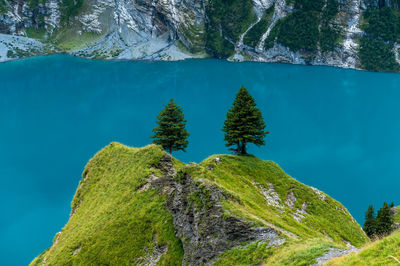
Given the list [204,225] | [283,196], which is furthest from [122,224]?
[283,196]

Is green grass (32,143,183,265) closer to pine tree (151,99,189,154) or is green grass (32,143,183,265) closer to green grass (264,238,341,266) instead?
green grass (264,238,341,266)

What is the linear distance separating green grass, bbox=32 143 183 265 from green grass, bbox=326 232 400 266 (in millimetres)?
16963

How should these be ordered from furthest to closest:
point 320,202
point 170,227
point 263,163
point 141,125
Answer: point 141,125 < point 263,163 < point 320,202 < point 170,227

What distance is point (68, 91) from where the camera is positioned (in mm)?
150750

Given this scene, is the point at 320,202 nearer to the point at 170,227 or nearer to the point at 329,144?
the point at 170,227

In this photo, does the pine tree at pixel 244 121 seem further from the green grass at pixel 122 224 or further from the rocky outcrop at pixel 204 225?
the rocky outcrop at pixel 204 225

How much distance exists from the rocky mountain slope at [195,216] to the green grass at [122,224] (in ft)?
0.33

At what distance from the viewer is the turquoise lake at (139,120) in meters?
69.8

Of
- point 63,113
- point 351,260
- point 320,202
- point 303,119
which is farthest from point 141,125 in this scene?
point 351,260

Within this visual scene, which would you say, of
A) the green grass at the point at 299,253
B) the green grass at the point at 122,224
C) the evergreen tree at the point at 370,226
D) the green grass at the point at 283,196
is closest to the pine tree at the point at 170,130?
the green grass at the point at 283,196

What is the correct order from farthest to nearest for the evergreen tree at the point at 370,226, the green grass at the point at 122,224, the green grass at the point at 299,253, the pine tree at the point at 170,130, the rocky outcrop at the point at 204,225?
the pine tree at the point at 170,130, the evergreen tree at the point at 370,226, the green grass at the point at 122,224, the rocky outcrop at the point at 204,225, the green grass at the point at 299,253

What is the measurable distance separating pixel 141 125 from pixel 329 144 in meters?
61.5

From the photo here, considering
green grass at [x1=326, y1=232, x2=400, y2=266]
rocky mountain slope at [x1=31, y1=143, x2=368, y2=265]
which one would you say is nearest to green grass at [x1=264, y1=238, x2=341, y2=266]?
rocky mountain slope at [x1=31, y1=143, x2=368, y2=265]

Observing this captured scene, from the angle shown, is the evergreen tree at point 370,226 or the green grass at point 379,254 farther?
the evergreen tree at point 370,226
